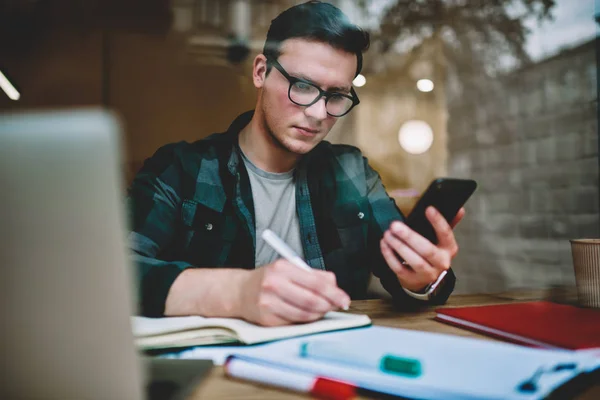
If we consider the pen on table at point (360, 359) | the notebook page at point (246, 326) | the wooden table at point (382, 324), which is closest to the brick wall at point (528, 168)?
the wooden table at point (382, 324)

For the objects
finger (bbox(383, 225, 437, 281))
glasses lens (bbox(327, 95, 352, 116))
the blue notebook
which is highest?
glasses lens (bbox(327, 95, 352, 116))

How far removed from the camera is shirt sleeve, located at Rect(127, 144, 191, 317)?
0.73 meters

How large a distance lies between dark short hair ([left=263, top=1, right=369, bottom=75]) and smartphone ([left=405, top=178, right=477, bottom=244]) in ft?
1.79

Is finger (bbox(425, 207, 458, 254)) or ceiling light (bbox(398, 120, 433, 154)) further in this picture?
ceiling light (bbox(398, 120, 433, 154))

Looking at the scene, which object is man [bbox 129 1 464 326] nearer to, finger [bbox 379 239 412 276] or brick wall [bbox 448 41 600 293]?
finger [bbox 379 239 412 276]

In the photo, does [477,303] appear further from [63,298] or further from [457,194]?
[63,298]

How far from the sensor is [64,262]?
28cm

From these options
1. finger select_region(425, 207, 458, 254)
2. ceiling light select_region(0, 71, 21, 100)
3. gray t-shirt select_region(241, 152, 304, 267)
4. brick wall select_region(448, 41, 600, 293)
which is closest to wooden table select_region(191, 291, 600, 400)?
finger select_region(425, 207, 458, 254)

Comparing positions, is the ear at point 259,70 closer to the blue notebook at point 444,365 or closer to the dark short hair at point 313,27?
the dark short hair at point 313,27

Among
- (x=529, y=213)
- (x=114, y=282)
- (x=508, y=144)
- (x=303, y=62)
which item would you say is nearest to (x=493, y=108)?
(x=508, y=144)

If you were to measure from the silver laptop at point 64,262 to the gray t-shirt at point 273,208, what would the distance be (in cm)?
79

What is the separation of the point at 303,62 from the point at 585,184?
1.07 m

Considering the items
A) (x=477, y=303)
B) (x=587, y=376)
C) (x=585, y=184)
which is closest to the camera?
(x=587, y=376)

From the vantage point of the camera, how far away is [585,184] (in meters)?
1.59
